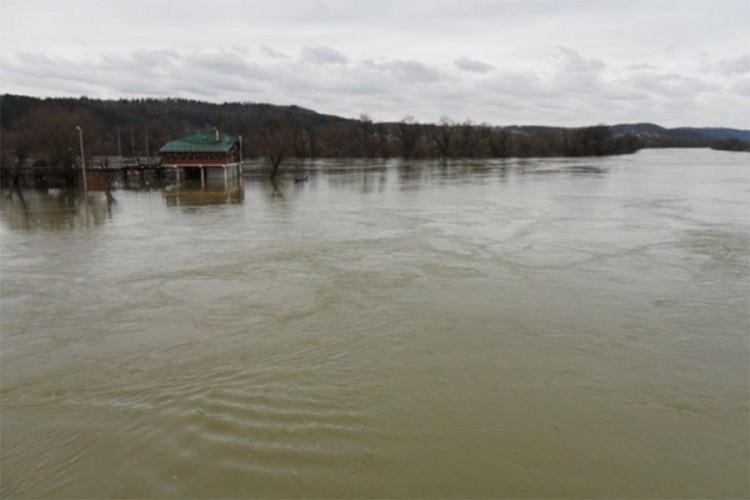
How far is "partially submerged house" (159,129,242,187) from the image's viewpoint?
43.1 metres

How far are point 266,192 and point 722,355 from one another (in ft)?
102

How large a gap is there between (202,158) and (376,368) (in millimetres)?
38808

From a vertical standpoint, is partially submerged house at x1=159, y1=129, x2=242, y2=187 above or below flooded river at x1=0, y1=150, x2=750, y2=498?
above

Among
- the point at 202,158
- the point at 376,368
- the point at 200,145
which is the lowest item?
the point at 376,368

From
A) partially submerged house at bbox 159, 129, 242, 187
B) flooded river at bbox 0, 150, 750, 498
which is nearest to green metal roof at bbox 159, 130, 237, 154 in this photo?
partially submerged house at bbox 159, 129, 242, 187

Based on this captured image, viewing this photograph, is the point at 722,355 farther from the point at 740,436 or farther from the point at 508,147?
the point at 508,147

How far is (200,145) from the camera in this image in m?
43.7

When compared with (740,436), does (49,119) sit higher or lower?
higher

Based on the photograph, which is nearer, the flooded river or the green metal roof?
the flooded river

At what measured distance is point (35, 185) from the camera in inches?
1641

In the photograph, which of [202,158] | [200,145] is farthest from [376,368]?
[200,145]

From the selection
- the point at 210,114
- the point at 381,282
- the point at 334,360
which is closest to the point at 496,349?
the point at 334,360

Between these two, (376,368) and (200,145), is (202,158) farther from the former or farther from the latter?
(376,368)

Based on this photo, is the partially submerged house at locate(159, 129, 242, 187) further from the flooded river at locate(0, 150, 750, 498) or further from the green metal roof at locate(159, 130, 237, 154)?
the flooded river at locate(0, 150, 750, 498)
